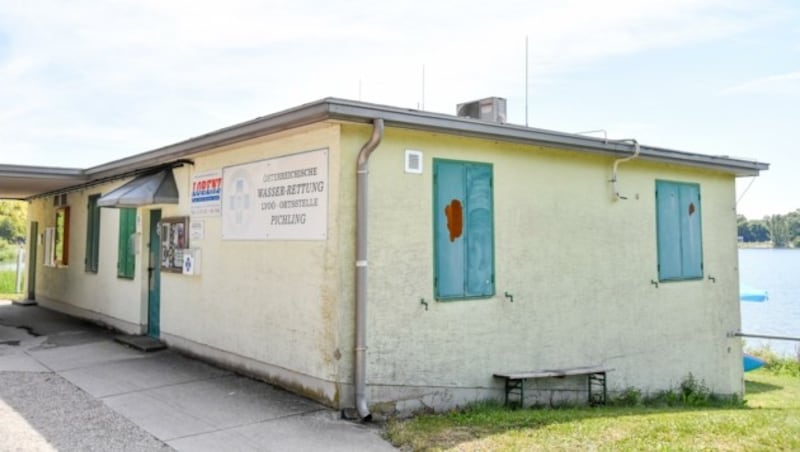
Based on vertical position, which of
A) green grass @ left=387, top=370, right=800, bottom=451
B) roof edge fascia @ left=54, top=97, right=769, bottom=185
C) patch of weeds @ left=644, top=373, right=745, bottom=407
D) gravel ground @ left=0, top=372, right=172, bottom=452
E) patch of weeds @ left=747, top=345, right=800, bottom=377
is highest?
roof edge fascia @ left=54, top=97, right=769, bottom=185

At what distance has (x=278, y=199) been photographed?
21.4 ft

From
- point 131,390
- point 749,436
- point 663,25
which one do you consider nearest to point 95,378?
point 131,390

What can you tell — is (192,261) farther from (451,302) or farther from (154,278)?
(451,302)

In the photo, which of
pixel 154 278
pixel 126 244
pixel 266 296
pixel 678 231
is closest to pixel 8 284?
pixel 126 244

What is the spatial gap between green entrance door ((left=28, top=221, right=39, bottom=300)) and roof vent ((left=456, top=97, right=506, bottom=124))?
12.3 meters

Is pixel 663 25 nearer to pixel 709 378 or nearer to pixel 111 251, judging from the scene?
pixel 709 378

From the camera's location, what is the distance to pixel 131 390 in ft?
21.2

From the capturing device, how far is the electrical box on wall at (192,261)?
7.94m

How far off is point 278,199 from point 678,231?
6.14 metres

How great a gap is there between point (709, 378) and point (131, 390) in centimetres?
845

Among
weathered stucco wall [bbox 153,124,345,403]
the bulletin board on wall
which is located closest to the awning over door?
weathered stucco wall [bbox 153,124,345,403]

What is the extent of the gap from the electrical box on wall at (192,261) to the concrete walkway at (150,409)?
1.20 m

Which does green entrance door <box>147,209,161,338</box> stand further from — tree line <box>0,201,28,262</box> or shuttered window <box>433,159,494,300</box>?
tree line <box>0,201,28,262</box>

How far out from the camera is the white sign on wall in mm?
5953
